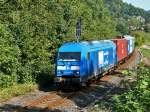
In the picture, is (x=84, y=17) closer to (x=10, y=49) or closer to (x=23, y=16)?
(x=23, y=16)

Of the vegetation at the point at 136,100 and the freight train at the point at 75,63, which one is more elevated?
the vegetation at the point at 136,100

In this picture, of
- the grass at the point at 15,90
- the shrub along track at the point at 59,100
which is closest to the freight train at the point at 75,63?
the shrub along track at the point at 59,100

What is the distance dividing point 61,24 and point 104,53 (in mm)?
7284

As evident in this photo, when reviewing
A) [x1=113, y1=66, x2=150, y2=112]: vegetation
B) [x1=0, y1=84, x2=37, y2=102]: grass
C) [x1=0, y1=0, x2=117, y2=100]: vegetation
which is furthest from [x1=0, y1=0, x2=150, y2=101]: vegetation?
[x1=113, y1=66, x2=150, y2=112]: vegetation

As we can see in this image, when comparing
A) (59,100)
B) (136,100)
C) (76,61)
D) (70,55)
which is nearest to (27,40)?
(70,55)

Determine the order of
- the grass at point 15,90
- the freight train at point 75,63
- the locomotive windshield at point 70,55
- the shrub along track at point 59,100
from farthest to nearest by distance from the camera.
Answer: the locomotive windshield at point 70,55
the freight train at point 75,63
the grass at point 15,90
the shrub along track at point 59,100

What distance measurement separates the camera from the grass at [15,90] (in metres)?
24.4

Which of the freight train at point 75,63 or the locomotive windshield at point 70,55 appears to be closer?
the freight train at point 75,63

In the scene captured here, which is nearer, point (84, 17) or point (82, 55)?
point (82, 55)

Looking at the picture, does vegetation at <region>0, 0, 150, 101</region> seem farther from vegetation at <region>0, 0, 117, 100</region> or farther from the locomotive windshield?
the locomotive windshield

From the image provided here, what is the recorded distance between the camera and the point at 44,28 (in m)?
33.7

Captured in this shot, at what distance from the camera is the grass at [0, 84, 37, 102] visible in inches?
960

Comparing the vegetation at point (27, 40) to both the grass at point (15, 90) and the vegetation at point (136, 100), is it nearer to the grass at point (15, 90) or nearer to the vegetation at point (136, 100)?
the grass at point (15, 90)

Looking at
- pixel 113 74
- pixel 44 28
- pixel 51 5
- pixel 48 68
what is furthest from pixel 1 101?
pixel 51 5
